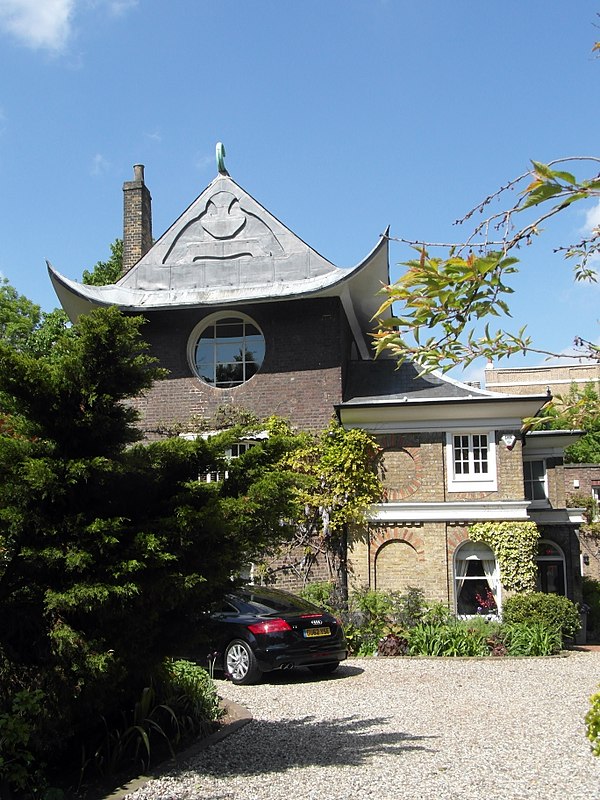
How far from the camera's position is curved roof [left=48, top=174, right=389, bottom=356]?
64.5 feet

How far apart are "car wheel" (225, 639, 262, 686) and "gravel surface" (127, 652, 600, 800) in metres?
0.30

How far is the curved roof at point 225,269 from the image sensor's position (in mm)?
19656

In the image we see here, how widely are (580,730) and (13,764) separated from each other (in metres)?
5.92

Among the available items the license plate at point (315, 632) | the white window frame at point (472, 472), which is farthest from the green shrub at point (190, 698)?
the white window frame at point (472, 472)

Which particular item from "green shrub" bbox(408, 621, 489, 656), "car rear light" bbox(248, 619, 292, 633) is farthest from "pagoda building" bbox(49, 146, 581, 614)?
"car rear light" bbox(248, 619, 292, 633)

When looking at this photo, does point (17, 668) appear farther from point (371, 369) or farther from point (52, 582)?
point (371, 369)

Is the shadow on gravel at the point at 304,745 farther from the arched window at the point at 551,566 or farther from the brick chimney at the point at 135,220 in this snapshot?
the brick chimney at the point at 135,220

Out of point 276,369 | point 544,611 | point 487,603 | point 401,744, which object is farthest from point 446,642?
point 401,744

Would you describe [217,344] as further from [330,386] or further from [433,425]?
[433,425]

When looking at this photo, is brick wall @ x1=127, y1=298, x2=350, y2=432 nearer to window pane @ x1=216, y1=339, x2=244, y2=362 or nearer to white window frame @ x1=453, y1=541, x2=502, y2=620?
window pane @ x1=216, y1=339, x2=244, y2=362

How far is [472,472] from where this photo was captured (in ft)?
60.7

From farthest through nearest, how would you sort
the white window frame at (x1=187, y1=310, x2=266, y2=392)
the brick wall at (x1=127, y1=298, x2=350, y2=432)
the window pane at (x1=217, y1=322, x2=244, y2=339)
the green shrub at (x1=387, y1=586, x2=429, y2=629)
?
the window pane at (x1=217, y1=322, x2=244, y2=339) < the white window frame at (x1=187, y1=310, x2=266, y2=392) < the brick wall at (x1=127, y1=298, x2=350, y2=432) < the green shrub at (x1=387, y1=586, x2=429, y2=629)

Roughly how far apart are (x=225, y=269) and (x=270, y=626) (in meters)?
10.5

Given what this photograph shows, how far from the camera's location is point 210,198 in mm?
21562
